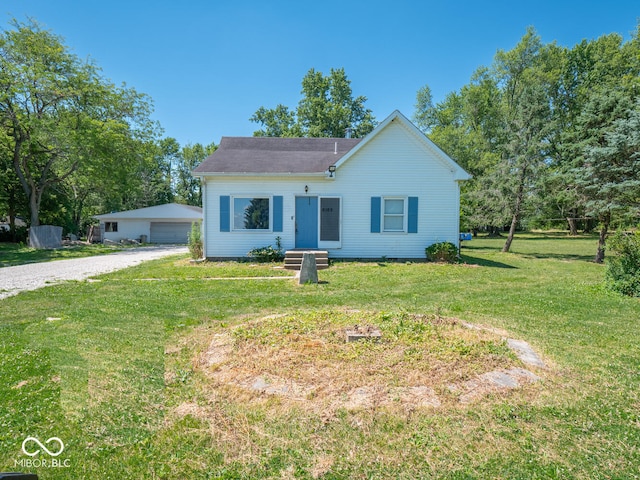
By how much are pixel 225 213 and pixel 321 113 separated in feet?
85.4

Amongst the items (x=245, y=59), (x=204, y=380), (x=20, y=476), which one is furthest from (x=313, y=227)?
(x=20, y=476)

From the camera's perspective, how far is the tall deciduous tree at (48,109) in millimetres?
20641

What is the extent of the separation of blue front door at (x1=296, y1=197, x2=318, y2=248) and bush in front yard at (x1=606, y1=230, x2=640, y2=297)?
336 inches

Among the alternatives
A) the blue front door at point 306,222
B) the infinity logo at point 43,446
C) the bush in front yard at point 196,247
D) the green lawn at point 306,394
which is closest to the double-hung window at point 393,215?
the blue front door at point 306,222

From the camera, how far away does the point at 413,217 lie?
12.9 m

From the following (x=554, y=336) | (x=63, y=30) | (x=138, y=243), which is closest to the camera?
(x=554, y=336)

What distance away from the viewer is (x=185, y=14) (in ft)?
34.0

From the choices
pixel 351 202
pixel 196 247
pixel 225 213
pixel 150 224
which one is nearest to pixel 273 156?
pixel 225 213

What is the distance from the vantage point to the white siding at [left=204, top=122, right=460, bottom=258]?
41.7ft

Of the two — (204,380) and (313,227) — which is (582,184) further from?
(204,380)

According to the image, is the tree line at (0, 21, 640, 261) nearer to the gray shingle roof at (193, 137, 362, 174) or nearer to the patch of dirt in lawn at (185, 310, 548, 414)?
the gray shingle roof at (193, 137, 362, 174)

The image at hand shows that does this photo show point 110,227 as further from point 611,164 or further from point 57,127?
point 611,164

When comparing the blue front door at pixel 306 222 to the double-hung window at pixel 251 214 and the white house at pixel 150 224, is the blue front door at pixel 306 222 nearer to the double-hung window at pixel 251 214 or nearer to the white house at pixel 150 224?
the double-hung window at pixel 251 214

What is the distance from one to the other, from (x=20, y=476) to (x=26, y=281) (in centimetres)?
1055
